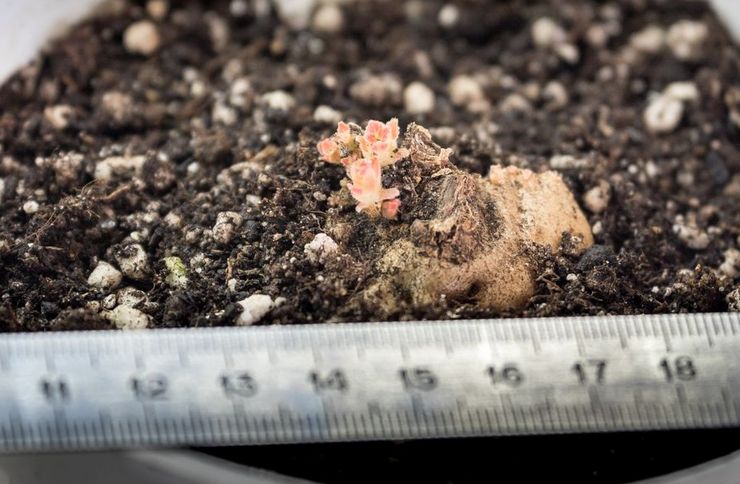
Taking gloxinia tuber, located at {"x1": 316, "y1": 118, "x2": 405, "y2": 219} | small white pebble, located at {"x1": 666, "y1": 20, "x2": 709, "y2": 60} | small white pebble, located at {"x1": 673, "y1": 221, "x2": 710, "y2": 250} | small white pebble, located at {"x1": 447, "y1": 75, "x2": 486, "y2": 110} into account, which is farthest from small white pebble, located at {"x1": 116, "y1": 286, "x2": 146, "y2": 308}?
small white pebble, located at {"x1": 666, "y1": 20, "x2": 709, "y2": 60}

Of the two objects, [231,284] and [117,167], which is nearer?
[231,284]

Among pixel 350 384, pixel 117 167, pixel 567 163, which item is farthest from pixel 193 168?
pixel 567 163

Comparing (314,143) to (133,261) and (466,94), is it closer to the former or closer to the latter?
(133,261)

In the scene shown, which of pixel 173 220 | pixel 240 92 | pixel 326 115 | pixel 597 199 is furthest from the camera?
pixel 240 92

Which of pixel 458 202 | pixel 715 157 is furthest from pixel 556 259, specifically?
pixel 715 157

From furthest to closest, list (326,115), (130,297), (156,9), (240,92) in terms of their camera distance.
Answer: (156,9), (240,92), (326,115), (130,297)

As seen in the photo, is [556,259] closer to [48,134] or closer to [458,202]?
[458,202]

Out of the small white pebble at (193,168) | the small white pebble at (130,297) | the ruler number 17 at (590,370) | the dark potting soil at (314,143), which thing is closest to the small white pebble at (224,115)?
the dark potting soil at (314,143)
